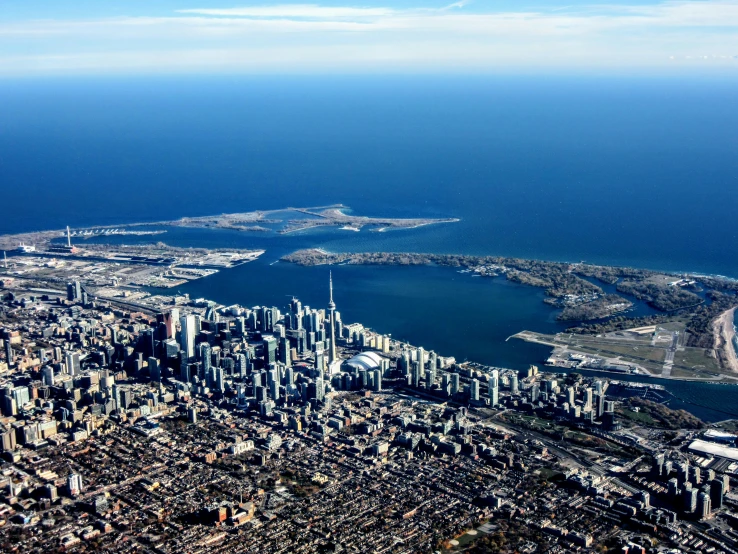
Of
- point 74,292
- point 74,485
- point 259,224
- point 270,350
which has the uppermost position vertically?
point 259,224

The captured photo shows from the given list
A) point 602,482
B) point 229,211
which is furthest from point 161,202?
point 602,482

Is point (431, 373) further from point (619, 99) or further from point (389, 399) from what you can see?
point (619, 99)

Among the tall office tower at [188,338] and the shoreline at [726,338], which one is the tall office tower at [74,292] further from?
the shoreline at [726,338]

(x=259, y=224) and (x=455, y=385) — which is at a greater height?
(x=259, y=224)

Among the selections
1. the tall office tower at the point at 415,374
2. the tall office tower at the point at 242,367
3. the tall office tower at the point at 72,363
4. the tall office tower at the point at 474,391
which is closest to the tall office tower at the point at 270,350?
the tall office tower at the point at 242,367

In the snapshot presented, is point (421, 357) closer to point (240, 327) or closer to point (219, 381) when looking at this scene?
point (219, 381)

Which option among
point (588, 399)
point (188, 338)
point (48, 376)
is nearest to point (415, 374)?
point (588, 399)

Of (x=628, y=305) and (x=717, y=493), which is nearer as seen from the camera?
(x=717, y=493)

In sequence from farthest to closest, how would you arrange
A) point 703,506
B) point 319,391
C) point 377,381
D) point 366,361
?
point 366,361
point 377,381
point 319,391
point 703,506
